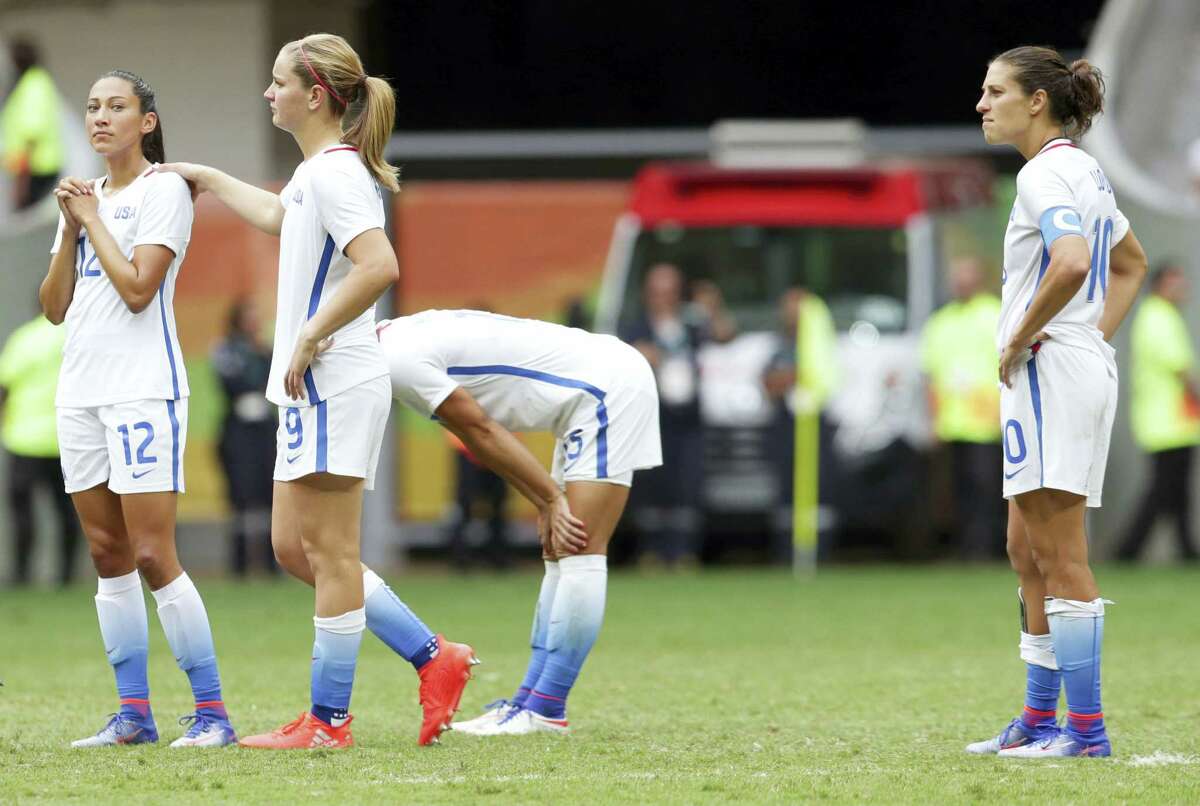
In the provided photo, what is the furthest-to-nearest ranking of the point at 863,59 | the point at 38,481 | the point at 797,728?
the point at 863,59
the point at 38,481
the point at 797,728

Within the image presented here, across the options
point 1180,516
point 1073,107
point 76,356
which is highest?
point 1073,107

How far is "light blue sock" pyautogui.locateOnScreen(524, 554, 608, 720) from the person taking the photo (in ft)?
23.8

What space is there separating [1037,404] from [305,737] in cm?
237

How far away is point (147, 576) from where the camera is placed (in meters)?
6.71

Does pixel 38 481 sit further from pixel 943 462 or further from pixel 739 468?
pixel 943 462

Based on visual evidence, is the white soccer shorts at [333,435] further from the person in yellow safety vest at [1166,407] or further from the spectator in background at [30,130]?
the spectator in background at [30,130]

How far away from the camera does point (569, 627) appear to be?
23.9 ft

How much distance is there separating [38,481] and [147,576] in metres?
8.85

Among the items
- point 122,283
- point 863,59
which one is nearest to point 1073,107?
point 122,283

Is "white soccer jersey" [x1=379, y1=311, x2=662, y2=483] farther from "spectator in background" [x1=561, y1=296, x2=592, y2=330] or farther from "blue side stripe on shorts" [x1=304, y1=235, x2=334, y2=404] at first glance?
"spectator in background" [x1=561, y1=296, x2=592, y2=330]

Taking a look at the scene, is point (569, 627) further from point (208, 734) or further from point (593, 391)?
point (208, 734)

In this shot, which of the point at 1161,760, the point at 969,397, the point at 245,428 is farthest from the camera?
the point at 969,397

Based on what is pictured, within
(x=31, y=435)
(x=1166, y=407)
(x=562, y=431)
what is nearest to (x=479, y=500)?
(x=31, y=435)

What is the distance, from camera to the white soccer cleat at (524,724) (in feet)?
23.7
